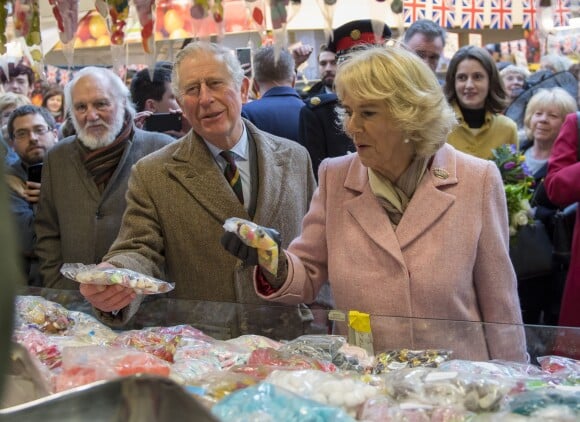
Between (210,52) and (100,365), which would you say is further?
(210,52)

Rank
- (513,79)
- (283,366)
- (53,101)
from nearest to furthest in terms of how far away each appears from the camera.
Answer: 1. (283,366)
2. (513,79)
3. (53,101)

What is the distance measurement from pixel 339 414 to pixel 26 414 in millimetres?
711

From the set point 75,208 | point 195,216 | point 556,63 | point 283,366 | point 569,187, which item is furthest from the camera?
point 556,63

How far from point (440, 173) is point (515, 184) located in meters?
1.96

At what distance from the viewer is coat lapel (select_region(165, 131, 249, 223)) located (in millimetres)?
3490

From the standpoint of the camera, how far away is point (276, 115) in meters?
4.72

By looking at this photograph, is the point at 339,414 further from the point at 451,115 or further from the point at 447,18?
the point at 447,18

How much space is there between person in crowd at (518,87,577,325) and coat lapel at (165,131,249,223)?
2.05 meters

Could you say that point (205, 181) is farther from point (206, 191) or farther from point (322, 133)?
point (322, 133)

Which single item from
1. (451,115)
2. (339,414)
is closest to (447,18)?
(451,115)

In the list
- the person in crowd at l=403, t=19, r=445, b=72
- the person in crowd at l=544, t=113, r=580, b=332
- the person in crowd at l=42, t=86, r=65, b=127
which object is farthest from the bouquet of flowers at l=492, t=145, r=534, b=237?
the person in crowd at l=42, t=86, r=65, b=127

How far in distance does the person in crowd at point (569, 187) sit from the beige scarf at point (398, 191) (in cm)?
156

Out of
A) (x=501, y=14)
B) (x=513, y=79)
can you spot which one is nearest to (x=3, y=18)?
(x=513, y=79)

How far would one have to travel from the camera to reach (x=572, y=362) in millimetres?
2322
